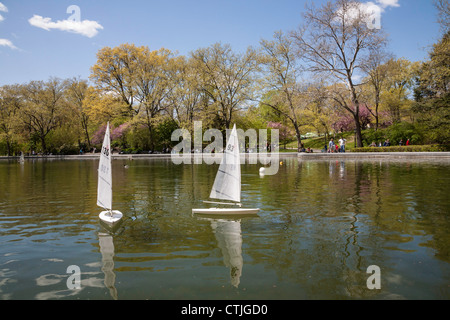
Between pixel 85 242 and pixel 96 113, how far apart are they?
55.0 metres

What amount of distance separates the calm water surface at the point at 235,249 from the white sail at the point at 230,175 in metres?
1.07

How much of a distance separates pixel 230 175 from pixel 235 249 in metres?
3.80

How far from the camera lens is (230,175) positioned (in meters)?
11.6

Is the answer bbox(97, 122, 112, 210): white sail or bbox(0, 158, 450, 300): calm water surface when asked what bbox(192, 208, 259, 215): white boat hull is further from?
bbox(97, 122, 112, 210): white sail

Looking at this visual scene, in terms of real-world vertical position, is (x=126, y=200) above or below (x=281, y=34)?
below

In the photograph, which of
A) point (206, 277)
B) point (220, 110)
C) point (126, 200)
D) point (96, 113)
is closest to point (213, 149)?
point (220, 110)

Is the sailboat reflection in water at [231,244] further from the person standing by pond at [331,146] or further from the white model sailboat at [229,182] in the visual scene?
the person standing by pond at [331,146]

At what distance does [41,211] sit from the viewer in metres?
13.1

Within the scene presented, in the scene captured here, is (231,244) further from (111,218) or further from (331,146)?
(331,146)

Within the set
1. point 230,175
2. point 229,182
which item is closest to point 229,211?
point 229,182

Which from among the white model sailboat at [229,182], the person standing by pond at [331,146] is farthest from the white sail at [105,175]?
the person standing by pond at [331,146]

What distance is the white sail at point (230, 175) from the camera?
11039mm
